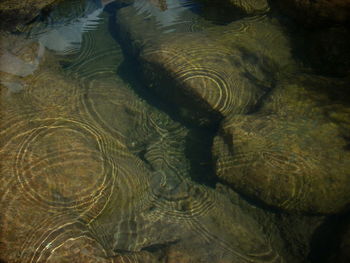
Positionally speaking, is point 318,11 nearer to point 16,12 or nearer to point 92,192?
point 92,192

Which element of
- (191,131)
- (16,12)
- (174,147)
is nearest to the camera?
(174,147)

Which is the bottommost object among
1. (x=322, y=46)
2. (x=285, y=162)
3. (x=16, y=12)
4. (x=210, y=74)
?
(x=285, y=162)

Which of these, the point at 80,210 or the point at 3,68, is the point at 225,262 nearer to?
the point at 80,210

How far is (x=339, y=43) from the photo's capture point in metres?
3.88

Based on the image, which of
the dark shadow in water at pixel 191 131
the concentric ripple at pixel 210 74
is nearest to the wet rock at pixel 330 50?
the concentric ripple at pixel 210 74

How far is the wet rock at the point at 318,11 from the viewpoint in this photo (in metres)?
3.78

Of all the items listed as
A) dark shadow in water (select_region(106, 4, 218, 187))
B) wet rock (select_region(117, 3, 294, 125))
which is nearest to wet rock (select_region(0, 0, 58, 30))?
dark shadow in water (select_region(106, 4, 218, 187))

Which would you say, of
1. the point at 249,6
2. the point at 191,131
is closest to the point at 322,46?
the point at 249,6

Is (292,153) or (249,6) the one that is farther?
(249,6)

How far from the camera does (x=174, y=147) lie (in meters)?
4.42

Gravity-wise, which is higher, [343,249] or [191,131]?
[191,131]

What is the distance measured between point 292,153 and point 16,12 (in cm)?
568

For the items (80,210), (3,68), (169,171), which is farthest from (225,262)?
(3,68)

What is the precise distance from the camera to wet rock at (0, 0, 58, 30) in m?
4.72
